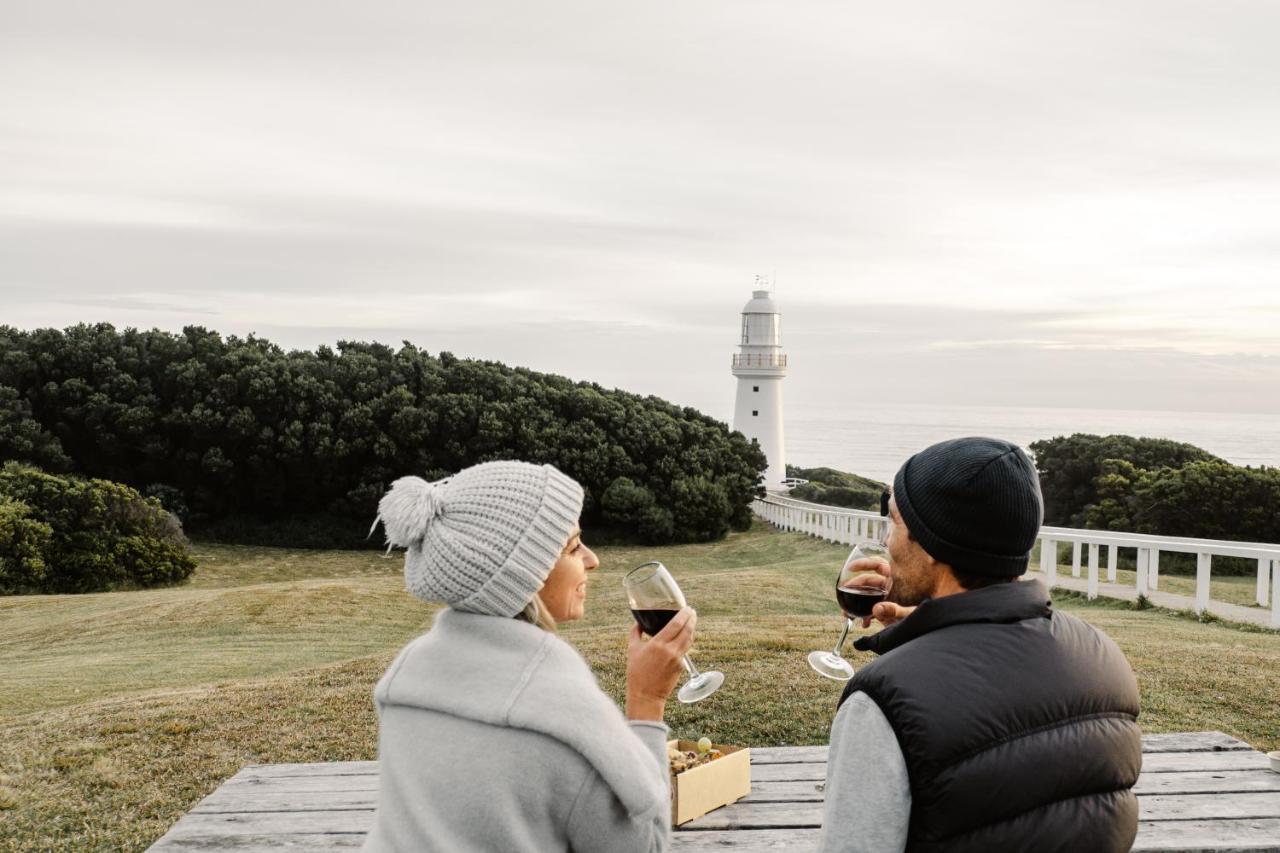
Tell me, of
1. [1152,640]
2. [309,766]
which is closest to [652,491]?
[1152,640]

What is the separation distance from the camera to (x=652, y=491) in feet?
99.0

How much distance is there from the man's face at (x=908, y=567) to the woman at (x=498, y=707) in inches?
27.7

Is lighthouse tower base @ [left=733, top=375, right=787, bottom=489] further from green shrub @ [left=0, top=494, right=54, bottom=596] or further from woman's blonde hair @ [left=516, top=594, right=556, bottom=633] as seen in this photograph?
woman's blonde hair @ [left=516, top=594, right=556, bottom=633]

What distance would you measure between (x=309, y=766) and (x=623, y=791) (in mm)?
2787

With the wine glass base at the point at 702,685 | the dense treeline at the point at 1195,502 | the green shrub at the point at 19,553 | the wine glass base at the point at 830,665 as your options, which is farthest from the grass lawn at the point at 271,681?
the dense treeline at the point at 1195,502

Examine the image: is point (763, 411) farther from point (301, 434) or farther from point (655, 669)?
point (655, 669)

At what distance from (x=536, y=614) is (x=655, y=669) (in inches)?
15.8

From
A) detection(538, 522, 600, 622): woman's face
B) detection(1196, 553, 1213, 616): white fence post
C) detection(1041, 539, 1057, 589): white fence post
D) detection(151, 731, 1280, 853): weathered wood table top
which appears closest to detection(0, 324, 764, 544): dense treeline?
detection(1041, 539, 1057, 589): white fence post

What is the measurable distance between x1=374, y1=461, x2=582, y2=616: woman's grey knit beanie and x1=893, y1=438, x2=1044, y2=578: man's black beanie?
2.61 ft

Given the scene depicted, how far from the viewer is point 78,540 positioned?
21.2 meters

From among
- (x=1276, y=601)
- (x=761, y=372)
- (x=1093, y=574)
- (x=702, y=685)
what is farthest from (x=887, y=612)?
(x=761, y=372)

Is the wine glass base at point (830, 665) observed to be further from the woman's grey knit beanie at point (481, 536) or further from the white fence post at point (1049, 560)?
the white fence post at point (1049, 560)

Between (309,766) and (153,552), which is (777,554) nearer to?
(153,552)

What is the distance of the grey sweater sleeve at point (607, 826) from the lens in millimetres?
2129
